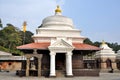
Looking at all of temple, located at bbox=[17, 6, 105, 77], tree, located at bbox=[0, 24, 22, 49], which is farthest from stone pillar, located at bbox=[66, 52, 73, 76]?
tree, located at bbox=[0, 24, 22, 49]

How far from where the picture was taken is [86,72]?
2006 cm

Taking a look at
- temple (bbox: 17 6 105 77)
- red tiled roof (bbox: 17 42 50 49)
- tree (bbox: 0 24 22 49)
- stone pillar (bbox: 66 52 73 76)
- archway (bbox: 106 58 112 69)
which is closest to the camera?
stone pillar (bbox: 66 52 73 76)

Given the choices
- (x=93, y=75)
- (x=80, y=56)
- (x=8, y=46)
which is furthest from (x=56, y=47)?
(x=8, y=46)

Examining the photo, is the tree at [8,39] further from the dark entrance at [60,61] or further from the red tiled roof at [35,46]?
the dark entrance at [60,61]

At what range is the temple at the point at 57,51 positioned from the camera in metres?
19.1

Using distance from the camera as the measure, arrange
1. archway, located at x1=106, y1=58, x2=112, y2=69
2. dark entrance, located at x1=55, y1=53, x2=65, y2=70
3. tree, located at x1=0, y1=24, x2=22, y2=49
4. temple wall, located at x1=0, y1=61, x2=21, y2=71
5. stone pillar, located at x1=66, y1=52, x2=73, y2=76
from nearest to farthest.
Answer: stone pillar, located at x1=66, y1=52, x2=73, y2=76, dark entrance, located at x1=55, y1=53, x2=65, y2=70, archway, located at x1=106, y1=58, x2=112, y2=69, temple wall, located at x1=0, y1=61, x2=21, y2=71, tree, located at x1=0, y1=24, x2=22, y2=49

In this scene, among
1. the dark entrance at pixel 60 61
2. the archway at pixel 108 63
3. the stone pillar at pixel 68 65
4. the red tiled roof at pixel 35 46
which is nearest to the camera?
the stone pillar at pixel 68 65

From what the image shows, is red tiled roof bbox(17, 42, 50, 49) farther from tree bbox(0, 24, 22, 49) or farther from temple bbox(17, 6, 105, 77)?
tree bbox(0, 24, 22, 49)

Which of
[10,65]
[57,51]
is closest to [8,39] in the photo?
[10,65]

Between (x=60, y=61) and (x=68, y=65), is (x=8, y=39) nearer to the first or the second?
(x=60, y=61)

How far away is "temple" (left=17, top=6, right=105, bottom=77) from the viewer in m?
19.1

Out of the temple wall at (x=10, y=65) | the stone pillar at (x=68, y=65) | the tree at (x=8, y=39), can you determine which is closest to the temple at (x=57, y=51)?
the stone pillar at (x=68, y=65)

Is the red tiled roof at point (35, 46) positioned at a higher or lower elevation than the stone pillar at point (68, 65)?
higher

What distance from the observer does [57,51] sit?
62.8 feet
